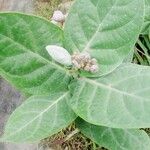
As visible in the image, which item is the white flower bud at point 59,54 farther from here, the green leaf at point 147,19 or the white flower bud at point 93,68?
the green leaf at point 147,19

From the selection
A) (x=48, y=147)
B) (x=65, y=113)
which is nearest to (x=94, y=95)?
(x=65, y=113)

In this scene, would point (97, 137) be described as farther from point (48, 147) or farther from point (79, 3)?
point (48, 147)

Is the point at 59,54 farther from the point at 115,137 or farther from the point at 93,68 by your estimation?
the point at 115,137

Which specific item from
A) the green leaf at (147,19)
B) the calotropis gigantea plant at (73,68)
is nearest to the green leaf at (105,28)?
the calotropis gigantea plant at (73,68)

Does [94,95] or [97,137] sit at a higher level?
[94,95]

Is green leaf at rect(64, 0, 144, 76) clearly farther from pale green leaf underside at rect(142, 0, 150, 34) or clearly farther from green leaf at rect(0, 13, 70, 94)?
pale green leaf underside at rect(142, 0, 150, 34)

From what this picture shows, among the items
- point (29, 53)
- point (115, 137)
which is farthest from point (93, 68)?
point (115, 137)

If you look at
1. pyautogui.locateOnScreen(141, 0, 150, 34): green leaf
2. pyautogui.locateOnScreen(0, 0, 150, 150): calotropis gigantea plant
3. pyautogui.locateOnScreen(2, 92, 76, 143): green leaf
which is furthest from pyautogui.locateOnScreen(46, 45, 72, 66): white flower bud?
pyautogui.locateOnScreen(141, 0, 150, 34): green leaf
